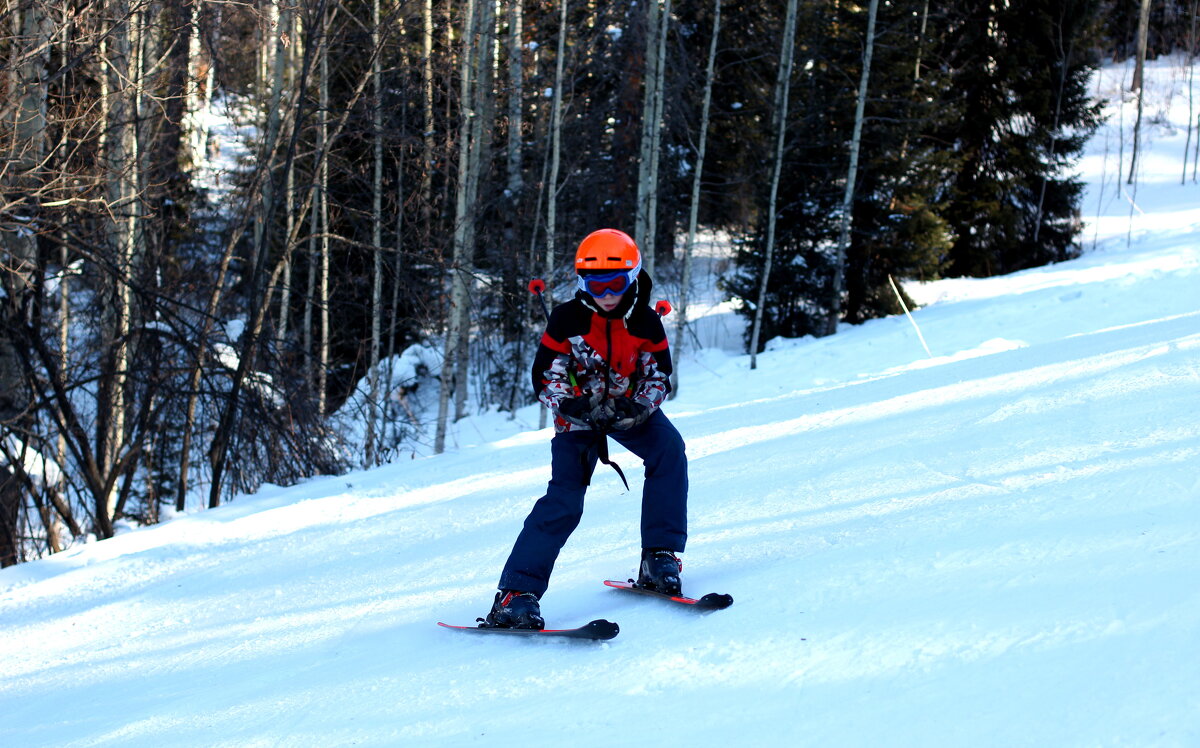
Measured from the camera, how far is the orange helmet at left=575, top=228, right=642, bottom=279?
3.84 meters

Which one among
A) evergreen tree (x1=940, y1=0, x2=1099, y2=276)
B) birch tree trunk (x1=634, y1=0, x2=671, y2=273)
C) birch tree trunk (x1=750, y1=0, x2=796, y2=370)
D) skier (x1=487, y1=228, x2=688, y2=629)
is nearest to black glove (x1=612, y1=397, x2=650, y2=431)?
skier (x1=487, y1=228, x2=688, y2=629)

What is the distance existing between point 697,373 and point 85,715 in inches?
557

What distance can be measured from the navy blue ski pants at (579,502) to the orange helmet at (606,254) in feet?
2.31

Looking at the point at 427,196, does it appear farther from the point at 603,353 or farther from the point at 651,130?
the point at 603,353

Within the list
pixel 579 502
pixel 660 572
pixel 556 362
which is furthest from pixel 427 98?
pixel 660 572

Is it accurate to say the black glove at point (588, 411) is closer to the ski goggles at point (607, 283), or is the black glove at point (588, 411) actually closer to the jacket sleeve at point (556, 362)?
the jacket sleeve at point (556, 362)

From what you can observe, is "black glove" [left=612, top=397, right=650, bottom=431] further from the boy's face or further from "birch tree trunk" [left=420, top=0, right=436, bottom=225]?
"birch tree trunk" [left=420, top=0, right=436, bottom=225]

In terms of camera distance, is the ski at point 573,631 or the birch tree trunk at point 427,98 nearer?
the ski at point 573,631

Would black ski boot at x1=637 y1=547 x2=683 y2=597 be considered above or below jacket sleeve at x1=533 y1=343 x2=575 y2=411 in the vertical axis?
below

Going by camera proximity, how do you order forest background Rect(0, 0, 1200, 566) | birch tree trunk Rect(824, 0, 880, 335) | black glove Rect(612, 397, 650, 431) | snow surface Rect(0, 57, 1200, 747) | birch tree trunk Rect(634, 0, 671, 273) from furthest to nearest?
birch tree trunk Rect(824, 0, 880, 335) → birch tree trunk Rect(634, 0, 671, 273) → forest background Rect(0, 0, 1200, 566) → black glove Rect(612, 397, 650, 431) → snow surface Rect(0, 57, 1200, 747)

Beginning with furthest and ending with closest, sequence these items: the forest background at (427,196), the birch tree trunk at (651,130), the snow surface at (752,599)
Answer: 1. the birch tree trunk at (651,130)
2. the forest background at (427,196)
3. the snow surface at (752,599)

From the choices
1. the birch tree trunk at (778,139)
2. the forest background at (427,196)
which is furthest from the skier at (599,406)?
the birch tree trunk at (778,139)

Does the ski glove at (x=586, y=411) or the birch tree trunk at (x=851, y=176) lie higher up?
the birch tree trunk at (x=851, y=176)

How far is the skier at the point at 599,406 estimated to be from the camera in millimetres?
3887
